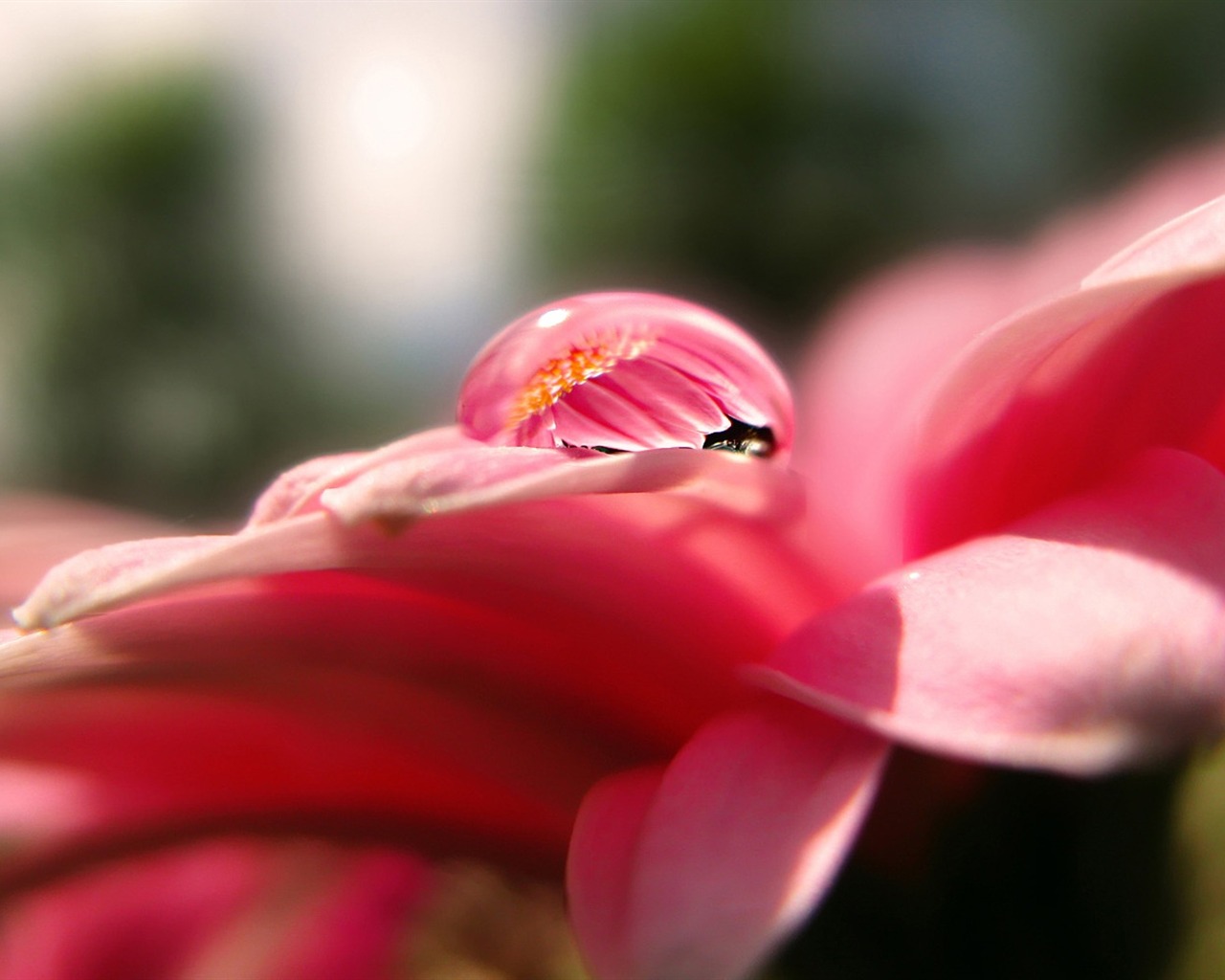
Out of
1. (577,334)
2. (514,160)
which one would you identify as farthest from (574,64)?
(577,334)

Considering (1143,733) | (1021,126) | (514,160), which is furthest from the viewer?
(514,160)

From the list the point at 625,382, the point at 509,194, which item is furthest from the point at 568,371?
the point at 509,194

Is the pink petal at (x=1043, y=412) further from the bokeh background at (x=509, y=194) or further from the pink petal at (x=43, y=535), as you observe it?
the bokeh background at (x=509, y=194)

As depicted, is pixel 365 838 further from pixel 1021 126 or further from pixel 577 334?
pixel 1021 126

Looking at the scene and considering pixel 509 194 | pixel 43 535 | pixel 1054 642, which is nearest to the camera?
pixel 1054 642

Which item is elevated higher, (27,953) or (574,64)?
(574,64)

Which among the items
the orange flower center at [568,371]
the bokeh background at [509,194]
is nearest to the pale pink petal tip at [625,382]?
the orange flower center at [568,371]

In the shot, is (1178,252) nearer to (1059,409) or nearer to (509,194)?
(1059,409)
